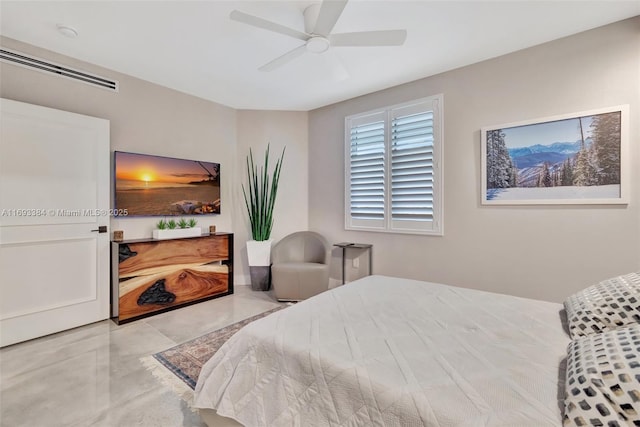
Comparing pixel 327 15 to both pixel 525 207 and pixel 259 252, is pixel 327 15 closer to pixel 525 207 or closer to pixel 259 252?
pixel 525 207

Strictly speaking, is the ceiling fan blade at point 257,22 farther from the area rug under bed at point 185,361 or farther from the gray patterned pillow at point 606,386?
the area rug under bed at point 185,361

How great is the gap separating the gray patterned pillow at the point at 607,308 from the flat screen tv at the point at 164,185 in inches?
150

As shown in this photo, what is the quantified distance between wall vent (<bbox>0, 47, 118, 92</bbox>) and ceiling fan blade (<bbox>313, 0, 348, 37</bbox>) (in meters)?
2.47

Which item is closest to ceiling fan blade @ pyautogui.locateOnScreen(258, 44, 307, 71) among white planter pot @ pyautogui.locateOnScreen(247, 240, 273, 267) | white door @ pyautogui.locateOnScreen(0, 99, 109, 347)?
white door @ pyautogui.locateOnScreen(0, 99, 109, 347)

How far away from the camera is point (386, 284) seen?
2.18 m

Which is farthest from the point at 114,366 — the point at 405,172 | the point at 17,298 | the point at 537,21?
the point at 537,21

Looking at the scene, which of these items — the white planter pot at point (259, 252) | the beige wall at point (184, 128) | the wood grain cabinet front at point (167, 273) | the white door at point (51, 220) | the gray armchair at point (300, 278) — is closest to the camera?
the white door at point (51, 220)

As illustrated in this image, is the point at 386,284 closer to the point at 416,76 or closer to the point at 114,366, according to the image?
the point at 114,366

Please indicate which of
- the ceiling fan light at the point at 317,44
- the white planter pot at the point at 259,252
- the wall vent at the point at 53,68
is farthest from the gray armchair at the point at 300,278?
the wall vent at the point at 53,68

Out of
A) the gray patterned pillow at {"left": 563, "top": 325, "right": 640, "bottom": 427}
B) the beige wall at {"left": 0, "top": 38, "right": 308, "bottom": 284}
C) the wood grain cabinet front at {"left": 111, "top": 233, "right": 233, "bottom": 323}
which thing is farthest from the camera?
the wood grain cabinet front at {"left": 111, "top": 233, "right": 233, "bottom": 323}

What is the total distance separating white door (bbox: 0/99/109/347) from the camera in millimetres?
2504

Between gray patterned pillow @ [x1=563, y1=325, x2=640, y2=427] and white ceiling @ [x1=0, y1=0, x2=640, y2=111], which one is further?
white ceiling @ [x1=0, y1=0, x2=640, y2=111]

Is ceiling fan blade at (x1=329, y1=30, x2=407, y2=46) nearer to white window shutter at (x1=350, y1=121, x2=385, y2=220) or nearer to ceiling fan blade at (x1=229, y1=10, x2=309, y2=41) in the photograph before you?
ceiling fan blade at (x1=229, y1=10, x2=309, y2=41)

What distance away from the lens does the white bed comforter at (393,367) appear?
2.87 ft
